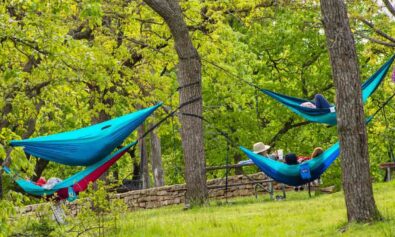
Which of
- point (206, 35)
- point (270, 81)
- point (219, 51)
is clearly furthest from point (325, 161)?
point (270, 81)

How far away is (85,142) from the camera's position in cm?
803

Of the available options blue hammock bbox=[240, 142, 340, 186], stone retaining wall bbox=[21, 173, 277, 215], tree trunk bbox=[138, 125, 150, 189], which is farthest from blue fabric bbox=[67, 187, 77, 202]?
tree trunk bbox=[138, 125, 150, 189]

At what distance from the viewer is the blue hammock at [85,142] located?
804 cm

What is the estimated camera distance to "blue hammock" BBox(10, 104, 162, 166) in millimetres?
8039

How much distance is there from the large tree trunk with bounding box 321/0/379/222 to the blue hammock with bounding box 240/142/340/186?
10.1ft

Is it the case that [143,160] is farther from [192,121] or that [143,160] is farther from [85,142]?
[85,142]

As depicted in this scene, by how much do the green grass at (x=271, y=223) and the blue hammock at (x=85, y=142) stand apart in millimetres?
1099

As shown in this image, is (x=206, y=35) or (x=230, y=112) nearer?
(x=206, y=35)

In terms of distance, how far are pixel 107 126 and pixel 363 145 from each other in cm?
362

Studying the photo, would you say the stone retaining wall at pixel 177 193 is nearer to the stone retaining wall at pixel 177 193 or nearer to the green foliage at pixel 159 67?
the stone retaining wall at pixel 177 193

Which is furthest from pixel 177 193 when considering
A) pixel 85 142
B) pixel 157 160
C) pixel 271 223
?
pixel 271 223

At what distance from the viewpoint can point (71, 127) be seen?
19.4m

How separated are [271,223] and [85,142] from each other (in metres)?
2.72

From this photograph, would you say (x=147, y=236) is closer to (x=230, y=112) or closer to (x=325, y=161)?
(x=325, y=161)
